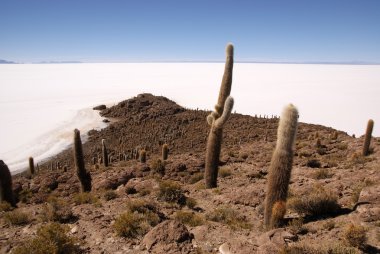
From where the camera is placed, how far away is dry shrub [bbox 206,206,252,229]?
8.31 metres

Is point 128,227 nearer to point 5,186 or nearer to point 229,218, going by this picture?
point 229,218

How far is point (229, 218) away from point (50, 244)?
4.90 m

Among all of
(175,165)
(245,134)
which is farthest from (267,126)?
(175,165)

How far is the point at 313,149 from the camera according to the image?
61.5 ft

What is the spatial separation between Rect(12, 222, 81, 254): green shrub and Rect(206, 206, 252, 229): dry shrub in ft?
13.0

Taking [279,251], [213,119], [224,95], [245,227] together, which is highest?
[224,95]

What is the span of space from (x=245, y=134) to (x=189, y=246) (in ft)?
80.3

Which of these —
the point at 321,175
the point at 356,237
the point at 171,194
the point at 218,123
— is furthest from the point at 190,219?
the point at 321,175

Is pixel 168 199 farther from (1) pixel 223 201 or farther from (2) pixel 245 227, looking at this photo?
(2) pixel 245 227

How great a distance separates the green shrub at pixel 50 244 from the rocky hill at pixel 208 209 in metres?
0.03

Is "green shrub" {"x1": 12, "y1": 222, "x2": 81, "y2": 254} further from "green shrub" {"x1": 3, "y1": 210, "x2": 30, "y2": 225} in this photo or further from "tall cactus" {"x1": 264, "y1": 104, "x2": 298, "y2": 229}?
"tall cactus" {"x1": 264, "y1": 104, "x2": 298, "y2": 229}

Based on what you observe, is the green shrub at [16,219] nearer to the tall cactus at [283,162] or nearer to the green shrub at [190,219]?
the green shrub at [190,219]

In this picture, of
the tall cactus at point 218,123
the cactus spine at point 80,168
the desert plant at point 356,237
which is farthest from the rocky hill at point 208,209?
the tall cactus at point 218,123

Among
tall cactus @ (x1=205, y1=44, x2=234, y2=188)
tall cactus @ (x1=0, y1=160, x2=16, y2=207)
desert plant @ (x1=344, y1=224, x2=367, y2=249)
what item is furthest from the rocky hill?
tall cactus @ (x1=0, y1=160, x2=16, y2=207)
